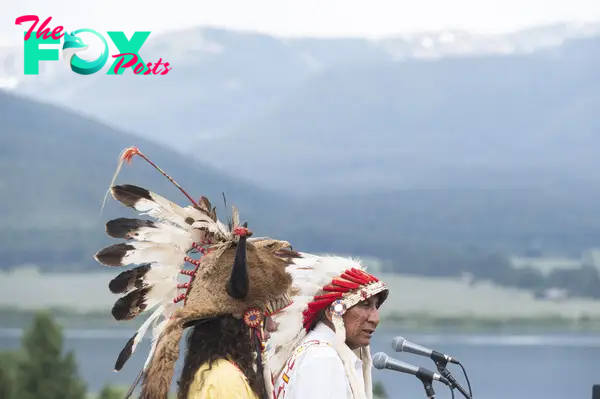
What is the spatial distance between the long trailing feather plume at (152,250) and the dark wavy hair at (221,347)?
241 millimetres

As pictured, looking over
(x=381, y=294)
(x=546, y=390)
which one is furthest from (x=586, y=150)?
(x=381, y=294)

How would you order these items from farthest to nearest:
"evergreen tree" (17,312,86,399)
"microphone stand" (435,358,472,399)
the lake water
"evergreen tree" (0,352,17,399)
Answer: the lake water → "evergreen tree" (17,312,86,399) → "evergreen tree" (0,352,17,399) → "microphone stand" (435,358,472,399)

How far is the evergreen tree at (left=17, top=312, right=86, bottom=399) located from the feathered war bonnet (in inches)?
259

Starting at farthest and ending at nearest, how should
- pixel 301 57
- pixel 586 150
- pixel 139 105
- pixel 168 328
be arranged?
pixel 301 57, pixel 139 105, pixel 586 150, pixel 168 328

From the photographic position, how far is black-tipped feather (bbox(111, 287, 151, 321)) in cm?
341

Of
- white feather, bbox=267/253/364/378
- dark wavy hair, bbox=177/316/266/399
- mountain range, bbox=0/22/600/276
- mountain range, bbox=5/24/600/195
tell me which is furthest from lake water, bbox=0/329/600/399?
dark wavy hair, bbox=177/316/266/399

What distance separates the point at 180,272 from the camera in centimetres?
339

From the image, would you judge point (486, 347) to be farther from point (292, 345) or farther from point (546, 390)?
point (292, 345)

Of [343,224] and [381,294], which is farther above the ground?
[343,224]

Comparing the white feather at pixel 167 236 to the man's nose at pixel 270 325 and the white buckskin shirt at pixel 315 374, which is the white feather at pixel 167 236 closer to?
the man's nose at pixel 270 325

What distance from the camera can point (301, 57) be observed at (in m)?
49.9

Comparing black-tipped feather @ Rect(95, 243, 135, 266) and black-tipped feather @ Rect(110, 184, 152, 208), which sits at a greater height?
black-tipped feather @ Rect(110, 184, 152, 208)

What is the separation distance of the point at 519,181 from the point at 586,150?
2.60 meters

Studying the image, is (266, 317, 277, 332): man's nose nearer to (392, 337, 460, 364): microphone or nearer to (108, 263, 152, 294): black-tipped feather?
(108, 263, 152, 294): black-tipped feather
